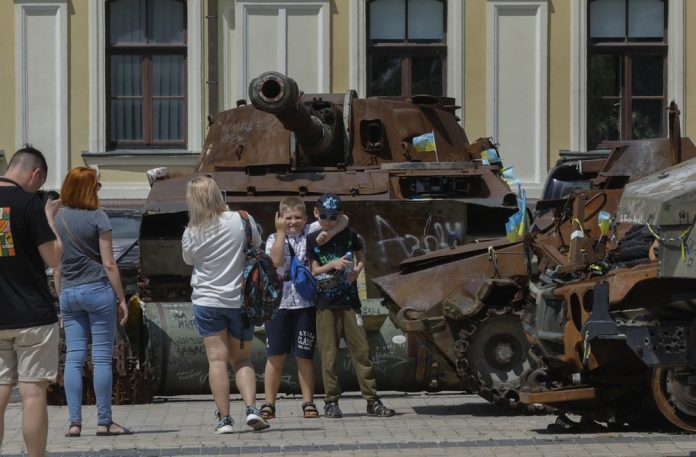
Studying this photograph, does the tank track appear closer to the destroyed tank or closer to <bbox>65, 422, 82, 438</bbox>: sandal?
the destroyed tank

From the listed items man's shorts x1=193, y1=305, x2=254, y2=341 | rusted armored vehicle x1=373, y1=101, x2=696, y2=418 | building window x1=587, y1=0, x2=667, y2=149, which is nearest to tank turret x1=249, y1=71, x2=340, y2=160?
rusted armored vehicle x1=373, y1=101, x2=696, y2=418

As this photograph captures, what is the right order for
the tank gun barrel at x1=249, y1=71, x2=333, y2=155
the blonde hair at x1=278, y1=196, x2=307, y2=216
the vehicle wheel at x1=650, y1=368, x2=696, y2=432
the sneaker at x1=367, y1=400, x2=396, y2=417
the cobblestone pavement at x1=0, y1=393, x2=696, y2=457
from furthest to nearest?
the tank gun barrel at x1=249, y1=71, x2=333, y2=155 < the sneaker at x1=367, y1=400, x2=396, y2=417 < the blonde hair at x1=278, y1=196, x2=307, y2=216 < the vehicle wheel at x1=650, y1=368, x2=696, y2=432 < the cobblestone pavement at x1=0, y1=393, x2=696, y2=457

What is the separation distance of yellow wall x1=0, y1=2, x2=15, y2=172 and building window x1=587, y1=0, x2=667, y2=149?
8314mm

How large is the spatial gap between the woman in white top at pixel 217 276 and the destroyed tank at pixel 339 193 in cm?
294

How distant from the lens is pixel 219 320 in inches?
459

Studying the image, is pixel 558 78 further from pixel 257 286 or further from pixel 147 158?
pixel 257 286

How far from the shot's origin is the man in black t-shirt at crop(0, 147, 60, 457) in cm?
935

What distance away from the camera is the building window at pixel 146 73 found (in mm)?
27359

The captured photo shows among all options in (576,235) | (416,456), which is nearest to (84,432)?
(416,456)

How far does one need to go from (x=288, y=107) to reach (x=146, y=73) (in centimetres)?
1186

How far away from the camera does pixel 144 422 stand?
1289cm

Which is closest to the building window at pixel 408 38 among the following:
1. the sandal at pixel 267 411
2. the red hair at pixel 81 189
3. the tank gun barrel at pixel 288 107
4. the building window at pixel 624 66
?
the building window at pixel 624 66

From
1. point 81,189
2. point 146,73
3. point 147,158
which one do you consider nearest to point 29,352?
point 81,189

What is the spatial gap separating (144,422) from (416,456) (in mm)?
2997
